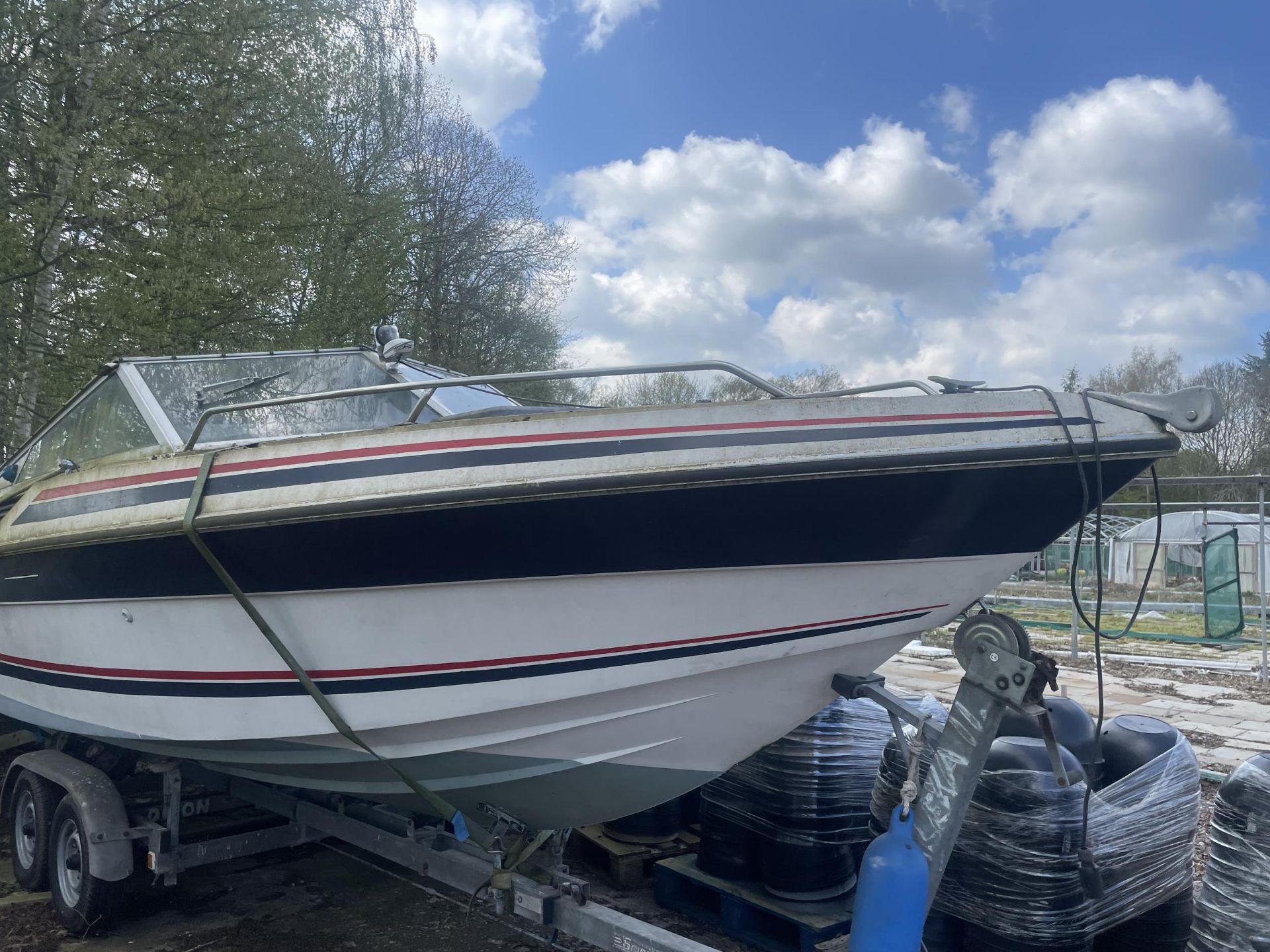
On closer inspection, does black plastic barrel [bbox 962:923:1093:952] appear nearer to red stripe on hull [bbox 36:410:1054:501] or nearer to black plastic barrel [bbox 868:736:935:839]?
black plastic barrel [bbox 868:736:935:839]

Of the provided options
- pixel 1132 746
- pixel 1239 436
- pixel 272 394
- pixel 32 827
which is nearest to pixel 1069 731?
pixel 1132 746

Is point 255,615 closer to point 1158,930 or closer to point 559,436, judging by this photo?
point 559,436

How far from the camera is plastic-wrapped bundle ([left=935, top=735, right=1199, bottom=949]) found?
2725 mm

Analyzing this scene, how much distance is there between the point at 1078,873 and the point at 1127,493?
2002 cm

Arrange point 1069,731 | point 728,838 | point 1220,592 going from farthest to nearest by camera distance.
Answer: point 1220,592
point 728,838
point 1069,731

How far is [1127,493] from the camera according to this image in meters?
20.3

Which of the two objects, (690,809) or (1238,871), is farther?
(690,809)

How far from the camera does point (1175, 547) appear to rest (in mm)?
21703

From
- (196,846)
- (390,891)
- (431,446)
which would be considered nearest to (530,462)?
(431,446)

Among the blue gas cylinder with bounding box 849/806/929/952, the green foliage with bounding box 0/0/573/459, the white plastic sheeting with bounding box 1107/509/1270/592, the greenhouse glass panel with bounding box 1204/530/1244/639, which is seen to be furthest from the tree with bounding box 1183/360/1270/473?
the blue gas cylinder with bounding box 849/806/929/952

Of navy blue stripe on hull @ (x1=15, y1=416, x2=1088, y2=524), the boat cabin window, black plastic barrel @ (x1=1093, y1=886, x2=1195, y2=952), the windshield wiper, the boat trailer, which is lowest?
black plastic barrel @ (x1=1093, y1=886, x2=1195, y2=952)

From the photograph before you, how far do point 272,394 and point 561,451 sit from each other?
2137 millimetres

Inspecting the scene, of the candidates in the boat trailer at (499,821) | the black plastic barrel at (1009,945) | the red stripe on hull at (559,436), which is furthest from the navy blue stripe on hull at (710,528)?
the black plastic barrel at (1009,945)

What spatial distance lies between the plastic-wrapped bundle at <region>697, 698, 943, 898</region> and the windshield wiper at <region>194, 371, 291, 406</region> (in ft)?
8.22
